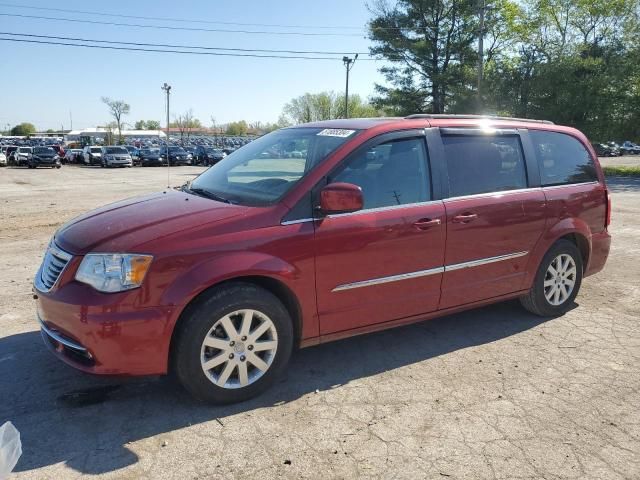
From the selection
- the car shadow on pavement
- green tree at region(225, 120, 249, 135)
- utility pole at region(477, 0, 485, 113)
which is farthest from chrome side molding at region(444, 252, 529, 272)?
green tree at region(225, 120, 249, 135)

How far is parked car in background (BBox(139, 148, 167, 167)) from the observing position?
4100cm

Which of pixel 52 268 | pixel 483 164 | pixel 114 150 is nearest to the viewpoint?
pixel 52 268

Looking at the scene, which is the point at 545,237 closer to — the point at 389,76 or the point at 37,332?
the point at 37,332

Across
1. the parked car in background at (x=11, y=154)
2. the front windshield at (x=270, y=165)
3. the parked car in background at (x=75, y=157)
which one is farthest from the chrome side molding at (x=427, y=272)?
the parked car in background at (x=75, y=157)

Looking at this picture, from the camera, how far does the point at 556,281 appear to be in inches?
196

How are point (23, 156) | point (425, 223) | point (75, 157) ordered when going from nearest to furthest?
point (425, 223) → point (23, 156) → point (75, 157)

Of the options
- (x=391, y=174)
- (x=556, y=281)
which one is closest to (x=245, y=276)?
(x=391, y=174)

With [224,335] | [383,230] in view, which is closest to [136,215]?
[224,335]

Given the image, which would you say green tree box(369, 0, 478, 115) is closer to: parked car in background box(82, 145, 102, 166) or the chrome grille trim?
parked car in background box(82, 145, 102, 166)

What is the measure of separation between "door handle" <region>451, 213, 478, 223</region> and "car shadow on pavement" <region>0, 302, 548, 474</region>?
3.49 ft

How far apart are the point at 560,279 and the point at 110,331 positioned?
408 centimetres

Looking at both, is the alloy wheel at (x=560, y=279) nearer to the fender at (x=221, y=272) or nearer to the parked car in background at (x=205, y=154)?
the fender at (x=221, y=272)

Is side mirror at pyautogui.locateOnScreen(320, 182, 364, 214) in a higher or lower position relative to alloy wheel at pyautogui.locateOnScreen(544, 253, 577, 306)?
higher

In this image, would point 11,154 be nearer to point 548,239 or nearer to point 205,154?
point 205,154
